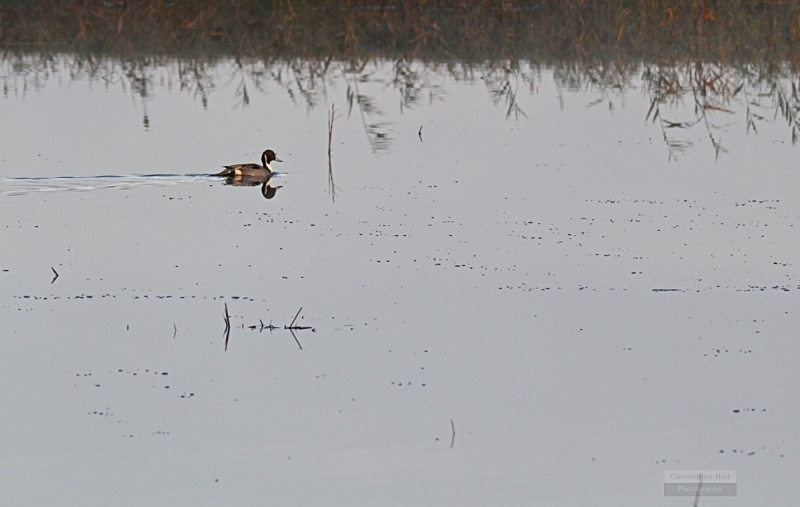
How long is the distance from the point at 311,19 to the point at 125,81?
15.0 feet

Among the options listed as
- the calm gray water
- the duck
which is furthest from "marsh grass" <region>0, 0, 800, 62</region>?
the duck

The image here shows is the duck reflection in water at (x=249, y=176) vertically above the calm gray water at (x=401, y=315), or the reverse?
the calm gray water at (x=401, y=315)

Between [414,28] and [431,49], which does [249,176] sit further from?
[414,28]

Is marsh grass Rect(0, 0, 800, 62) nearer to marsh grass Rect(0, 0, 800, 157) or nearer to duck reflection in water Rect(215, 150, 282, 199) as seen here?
marsh grass Rect(0, 0, 800, 157)

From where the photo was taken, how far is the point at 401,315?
6.78 metres

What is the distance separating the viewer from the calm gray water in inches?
195

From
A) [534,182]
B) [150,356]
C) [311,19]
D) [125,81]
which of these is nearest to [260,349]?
[150,356]

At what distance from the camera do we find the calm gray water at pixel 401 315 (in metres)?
4.96

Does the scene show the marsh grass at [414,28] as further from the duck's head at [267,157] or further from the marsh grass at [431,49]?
the duck's head at [267,157]

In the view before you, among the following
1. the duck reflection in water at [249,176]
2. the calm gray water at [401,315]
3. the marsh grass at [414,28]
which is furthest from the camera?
the marsh grass at [414,28]

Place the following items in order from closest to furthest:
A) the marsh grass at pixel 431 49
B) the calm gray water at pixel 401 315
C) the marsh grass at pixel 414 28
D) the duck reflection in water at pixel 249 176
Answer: the calm gray water at pixel 401 315, the duck reflection in water at pixel 249 176, the marsh grass at pixel 431 49, the marsh grass at pixel 414 28

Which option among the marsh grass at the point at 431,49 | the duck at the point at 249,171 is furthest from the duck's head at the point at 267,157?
the marsh grass at the point at 431,49

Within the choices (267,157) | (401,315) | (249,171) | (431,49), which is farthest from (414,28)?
(401,315)

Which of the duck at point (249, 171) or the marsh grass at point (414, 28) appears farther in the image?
the marsh grass at point (414, 28)
